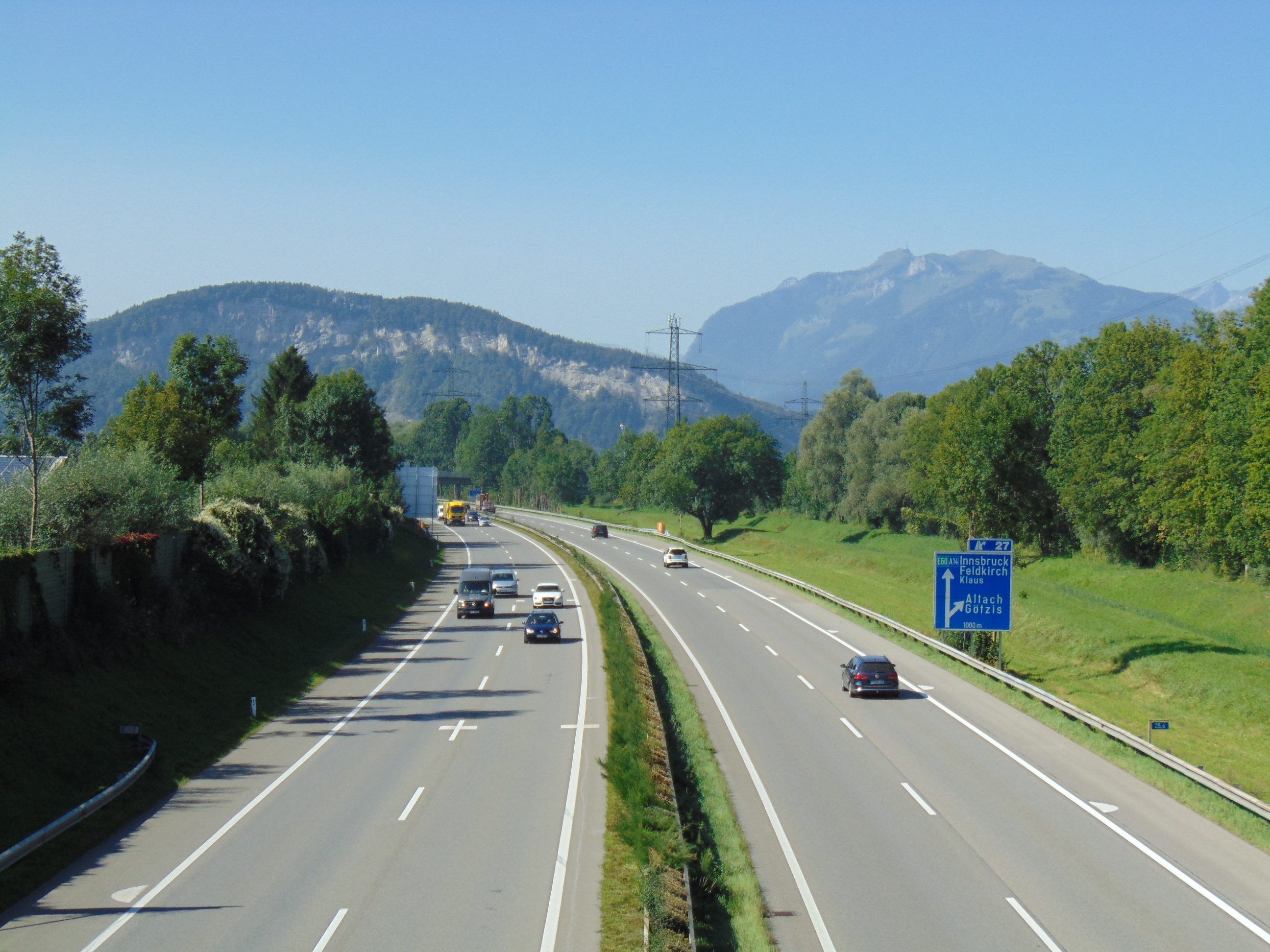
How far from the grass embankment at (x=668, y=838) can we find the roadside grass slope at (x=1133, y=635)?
563 inches

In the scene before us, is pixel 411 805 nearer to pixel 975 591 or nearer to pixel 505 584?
pixel 975 591

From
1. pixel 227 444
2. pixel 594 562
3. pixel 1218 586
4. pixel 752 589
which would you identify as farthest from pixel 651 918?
pixel 227 444

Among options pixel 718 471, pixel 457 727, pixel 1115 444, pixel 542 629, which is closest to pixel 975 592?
pixel 542 629

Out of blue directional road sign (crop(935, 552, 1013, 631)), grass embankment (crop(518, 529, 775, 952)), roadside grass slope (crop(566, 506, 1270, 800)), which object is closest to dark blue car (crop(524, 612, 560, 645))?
grass embankment (crop(518, 529, 775, 952))

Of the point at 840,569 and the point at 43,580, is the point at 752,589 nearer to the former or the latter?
the point at 840,569

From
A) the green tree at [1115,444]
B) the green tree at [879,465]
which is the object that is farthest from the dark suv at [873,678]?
the green tree at [879,465]

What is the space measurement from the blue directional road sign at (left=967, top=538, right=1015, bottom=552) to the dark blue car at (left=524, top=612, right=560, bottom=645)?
15821mm

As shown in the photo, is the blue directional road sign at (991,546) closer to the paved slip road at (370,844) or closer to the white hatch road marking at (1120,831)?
the white hatch road marking at (1120,831)

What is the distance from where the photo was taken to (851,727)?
27266mm

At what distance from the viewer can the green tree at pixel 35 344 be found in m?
27.3

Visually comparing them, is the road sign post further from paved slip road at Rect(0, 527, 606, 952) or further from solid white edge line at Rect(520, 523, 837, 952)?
paved slip road at Rect(0, 527, 606, 952)

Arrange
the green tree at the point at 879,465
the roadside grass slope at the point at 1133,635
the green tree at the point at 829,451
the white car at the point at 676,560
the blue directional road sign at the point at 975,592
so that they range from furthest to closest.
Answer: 1. the green tree at the point at 829,451
2. the green tree at the point at 879,465
3. the white car at the point at 676,560
4. the blue directional road sign at the point at 975,592
5. the roadside grass slope at the point at 1133,635

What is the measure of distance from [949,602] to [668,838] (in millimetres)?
22162

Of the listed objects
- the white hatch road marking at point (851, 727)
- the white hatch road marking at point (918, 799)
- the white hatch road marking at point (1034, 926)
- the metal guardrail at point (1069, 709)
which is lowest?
the white hatch road marking at point (851, 727)
